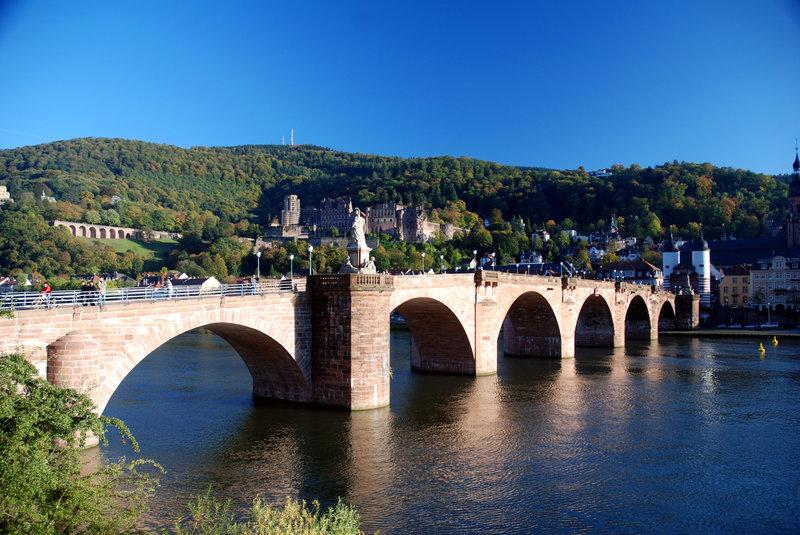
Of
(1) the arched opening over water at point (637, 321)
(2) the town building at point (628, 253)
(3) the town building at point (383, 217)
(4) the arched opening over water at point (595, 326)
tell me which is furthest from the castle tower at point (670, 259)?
(3) the town building at point (383, 217)

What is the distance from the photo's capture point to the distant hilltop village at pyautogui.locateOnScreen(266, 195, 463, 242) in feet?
478

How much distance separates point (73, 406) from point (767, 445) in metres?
20.2

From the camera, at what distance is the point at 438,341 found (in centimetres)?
3559

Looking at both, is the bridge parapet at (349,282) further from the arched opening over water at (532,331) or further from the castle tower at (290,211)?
the castle tower at (290,211)

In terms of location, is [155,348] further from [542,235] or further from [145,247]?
[542,235]

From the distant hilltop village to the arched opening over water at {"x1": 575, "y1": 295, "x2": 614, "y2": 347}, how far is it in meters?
87.0

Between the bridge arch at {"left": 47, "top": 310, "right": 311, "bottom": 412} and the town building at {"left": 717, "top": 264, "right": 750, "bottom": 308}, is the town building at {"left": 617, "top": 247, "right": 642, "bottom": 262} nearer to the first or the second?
the town building at {"left": 717, "top": 264, "right": 750, "bottom": 308}

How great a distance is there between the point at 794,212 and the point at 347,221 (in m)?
93.6

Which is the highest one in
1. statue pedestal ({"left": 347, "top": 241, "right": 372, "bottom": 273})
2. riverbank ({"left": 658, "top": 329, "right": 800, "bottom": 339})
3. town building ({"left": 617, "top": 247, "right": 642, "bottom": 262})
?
town building ({"left": 617, "top": 247, "right": 642, "bottom": 262})

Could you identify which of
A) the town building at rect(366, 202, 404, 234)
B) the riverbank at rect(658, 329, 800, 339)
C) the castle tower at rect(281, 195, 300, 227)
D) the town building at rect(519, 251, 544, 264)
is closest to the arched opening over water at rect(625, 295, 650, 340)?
the riverbank at rect(658, 329, 800, 339)

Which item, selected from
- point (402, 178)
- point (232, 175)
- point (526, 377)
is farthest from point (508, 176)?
point (526, 377)

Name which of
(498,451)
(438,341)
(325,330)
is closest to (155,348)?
(325,330)

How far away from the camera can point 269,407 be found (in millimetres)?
25312

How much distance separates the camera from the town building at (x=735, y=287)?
9400 centimetres
